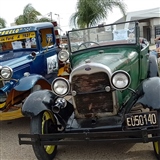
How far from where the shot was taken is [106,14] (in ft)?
44.1

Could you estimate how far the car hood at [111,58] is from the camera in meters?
3.88

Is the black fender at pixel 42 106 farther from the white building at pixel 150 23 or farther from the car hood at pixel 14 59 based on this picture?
the white building at pixel 150 23

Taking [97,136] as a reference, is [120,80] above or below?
above

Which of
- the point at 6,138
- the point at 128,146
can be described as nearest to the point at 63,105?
the point at 128,146

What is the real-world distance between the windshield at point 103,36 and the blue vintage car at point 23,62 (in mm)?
1099

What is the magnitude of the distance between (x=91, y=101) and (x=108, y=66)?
0.53m

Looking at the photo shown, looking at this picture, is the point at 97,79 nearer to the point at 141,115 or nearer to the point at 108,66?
the point at 108,66

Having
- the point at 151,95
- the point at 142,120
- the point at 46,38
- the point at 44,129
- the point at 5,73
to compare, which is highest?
the point at 46,38

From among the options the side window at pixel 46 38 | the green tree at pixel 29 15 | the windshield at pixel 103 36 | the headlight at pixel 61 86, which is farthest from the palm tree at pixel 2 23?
the headlight at pixel 61 86

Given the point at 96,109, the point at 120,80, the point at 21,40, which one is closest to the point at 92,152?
the point at 96,109

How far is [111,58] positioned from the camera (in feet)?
13.5

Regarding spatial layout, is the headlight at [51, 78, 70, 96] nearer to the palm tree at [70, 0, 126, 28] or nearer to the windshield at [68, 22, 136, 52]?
the windshield at [68, 22, 136, 52]

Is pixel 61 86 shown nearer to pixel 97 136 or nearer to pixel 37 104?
pixel 37 104

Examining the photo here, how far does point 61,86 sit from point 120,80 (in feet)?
2.66
